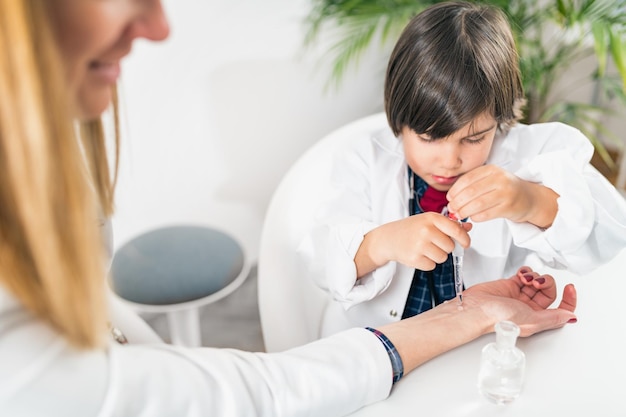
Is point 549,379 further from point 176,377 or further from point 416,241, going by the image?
point 176,377

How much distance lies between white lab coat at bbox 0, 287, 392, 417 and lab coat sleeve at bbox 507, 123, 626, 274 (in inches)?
13.9

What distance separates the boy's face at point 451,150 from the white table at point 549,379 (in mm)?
300

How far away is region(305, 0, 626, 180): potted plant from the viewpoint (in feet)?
4.84

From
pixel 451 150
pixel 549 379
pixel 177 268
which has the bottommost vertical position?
pixel 177 268

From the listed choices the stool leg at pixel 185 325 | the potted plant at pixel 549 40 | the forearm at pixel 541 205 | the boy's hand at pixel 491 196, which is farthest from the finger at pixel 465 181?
the stool leg at pixel 185 325

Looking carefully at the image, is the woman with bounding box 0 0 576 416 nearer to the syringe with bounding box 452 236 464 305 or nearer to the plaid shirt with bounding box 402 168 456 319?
the syringe with bounding box 452 236 464 305

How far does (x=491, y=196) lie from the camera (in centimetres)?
92

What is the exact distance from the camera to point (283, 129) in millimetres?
2049

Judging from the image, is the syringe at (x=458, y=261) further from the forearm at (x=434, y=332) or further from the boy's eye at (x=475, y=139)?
the boy's eye at (x=475, y=139)

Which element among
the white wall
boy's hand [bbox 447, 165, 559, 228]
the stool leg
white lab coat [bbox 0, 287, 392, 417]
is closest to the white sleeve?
white lab coat [bbox 0, 287, 392, 417]

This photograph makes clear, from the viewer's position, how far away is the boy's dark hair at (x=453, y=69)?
0.99 m

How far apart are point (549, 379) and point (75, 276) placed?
68cm

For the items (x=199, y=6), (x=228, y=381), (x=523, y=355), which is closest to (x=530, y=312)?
(x=523, y=355)

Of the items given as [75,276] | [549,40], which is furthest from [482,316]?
[549,40]
